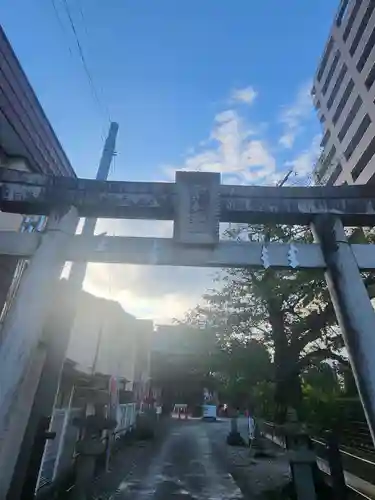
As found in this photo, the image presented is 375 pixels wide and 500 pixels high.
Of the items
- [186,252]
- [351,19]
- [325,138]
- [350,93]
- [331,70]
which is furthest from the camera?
[325,138]

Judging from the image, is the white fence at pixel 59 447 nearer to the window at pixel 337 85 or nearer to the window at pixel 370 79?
the window at pixel 370 79

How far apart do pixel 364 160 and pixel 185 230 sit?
29369mm

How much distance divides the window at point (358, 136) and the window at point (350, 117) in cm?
173

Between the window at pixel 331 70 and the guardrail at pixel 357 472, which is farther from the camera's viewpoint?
the window at pixel 331 70

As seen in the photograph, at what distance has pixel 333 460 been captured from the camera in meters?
7.29

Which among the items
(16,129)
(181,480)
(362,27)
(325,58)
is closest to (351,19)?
(362,27)

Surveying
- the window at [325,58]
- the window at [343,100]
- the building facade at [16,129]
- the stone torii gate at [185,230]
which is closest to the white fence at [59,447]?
the stone torii gate at [185,230]

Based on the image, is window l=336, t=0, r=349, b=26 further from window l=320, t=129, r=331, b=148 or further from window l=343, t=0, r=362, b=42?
window l=320, t=129, r=331, b=148

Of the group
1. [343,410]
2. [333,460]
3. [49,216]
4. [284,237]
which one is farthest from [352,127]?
[49,216]

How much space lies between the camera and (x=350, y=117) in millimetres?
31000

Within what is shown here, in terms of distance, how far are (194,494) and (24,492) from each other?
229 inches

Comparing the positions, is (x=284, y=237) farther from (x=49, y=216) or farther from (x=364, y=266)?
(x=49, y=216)

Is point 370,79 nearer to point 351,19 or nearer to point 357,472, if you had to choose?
point 351,19

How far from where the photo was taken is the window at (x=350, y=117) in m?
29.7
